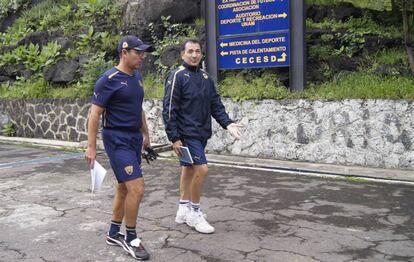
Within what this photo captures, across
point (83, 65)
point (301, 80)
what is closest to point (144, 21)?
point (83, 65)

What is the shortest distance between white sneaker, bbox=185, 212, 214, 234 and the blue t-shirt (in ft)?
4.09

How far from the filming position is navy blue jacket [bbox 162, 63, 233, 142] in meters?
5.17

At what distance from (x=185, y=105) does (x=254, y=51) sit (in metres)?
5.29

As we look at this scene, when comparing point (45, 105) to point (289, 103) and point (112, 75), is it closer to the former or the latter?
point (289, 103)

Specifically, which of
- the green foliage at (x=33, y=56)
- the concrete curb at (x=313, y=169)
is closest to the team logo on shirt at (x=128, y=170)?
the concrete curb at (x=313, y=169)

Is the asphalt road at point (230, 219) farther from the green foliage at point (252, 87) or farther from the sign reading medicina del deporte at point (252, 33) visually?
the sign reading medicina del deporte at point (252, 33)

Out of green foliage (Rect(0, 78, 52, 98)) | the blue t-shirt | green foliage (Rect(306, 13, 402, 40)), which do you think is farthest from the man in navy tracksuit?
green foliage (Rect(0, 78, 52, 98))

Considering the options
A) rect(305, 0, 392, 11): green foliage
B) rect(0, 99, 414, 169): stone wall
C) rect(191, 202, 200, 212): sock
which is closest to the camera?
rect(191, 202, 200, 212): sock

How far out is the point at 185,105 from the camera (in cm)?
521

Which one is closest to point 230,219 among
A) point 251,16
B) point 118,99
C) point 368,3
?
point 118,99

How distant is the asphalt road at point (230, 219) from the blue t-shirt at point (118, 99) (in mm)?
1234

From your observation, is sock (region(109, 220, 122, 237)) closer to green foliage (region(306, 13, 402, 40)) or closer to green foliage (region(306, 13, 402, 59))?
green foliage (region(306, 13, 402, 59))

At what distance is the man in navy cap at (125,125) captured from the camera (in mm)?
4453

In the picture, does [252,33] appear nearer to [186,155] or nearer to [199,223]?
[186,155]
